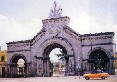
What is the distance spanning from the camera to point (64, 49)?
4491 centimetres

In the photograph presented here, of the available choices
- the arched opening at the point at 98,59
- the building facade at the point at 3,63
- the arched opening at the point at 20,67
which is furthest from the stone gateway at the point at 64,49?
the building facade at the point at 3,63

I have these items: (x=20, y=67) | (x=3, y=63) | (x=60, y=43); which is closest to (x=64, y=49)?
(x=60, y=43)

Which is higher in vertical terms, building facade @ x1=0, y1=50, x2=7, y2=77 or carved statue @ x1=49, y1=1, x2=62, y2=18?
carved statue @ x1=49, y1=1, x2=62, y2=18

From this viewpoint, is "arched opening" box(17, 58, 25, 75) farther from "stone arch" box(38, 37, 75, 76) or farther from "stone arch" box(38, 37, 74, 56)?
"stone arch" box(38, 37, 74, 56)

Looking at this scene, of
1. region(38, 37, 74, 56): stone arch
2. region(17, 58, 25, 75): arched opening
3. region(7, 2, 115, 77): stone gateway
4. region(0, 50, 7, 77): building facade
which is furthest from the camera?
region(0, 50, 7, 77): building facade

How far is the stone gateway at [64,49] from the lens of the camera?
4097cm

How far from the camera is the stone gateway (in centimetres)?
4097

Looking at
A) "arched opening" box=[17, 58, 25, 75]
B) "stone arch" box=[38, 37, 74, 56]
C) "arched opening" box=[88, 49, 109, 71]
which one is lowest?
"arched opening" box=[17, 58, 25, 75]

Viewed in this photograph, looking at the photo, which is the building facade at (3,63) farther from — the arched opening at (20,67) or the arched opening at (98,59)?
the arched opening at (98,59)

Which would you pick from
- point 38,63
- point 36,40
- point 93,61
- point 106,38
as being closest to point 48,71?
point 38,63

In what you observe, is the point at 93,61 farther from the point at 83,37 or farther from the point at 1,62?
the point at 1,62

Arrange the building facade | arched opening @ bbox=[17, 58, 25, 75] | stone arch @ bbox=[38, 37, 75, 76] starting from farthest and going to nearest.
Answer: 1. the building facade
2. arched opening @ bbox=[17, 58, 25, 75]
3. stone arch @ bbox=[38, 37, 75, 76]

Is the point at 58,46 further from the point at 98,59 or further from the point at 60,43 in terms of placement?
the point at 98,59

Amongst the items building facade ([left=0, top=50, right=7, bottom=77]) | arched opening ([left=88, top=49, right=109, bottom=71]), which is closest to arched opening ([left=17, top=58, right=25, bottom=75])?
building facade ([left=0, top=50, right=7, bottom=77])
